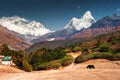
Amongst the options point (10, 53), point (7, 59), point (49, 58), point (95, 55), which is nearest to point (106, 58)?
point (95, 55)

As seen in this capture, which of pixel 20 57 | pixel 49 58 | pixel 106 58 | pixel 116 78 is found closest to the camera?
pixel 116 78

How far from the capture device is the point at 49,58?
320 feet

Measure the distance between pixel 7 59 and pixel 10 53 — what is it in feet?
56.7

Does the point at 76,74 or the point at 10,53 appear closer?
the point at 76,74

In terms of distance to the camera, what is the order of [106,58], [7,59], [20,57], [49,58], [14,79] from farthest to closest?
[20,57]
[7,59]
[49,58]
[106,58]
[14,79]

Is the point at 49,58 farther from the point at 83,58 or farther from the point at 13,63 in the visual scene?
the point at 83,58

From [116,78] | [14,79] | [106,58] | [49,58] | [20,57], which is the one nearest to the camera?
[116,78]

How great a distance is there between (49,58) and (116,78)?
61.6 meters

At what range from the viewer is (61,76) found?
3841cm

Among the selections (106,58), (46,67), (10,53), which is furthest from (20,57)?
(106,58)

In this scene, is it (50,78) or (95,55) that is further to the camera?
(95,55)

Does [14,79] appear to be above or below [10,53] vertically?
below

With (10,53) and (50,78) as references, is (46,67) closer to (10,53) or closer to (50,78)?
(50,78)

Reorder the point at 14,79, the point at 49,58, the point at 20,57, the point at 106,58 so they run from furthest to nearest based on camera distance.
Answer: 1. the point at 20,57
2. the point at 49,58
3. the point at 106,58
4. the point at 14,79
